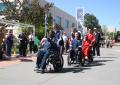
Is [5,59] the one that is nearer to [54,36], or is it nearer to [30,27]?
[54,36]

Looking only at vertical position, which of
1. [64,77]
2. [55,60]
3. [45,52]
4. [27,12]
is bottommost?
[64,77]

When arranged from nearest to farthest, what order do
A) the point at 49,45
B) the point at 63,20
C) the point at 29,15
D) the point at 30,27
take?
the point at 49,45 < the point at 30,27 < the point at 29,15 < the point at 63,20

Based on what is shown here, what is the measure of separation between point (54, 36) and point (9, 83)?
414cm

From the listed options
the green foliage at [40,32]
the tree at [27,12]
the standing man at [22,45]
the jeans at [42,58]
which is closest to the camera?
the jeans at [42,58]

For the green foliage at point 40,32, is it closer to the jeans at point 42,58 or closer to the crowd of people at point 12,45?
the crowd of people at point 12,45

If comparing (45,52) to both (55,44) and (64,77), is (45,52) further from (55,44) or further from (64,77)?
(64,77)

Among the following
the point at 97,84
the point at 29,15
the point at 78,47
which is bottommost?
the point at 97,84

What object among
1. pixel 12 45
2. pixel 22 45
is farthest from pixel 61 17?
pixel 12 45

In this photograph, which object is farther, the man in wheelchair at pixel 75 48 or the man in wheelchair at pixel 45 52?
the man in wheelchair at pixel 75 48

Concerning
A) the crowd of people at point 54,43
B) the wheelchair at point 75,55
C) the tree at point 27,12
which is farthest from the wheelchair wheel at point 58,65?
the tree at point 27,12

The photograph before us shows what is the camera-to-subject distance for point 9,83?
12.3 metres

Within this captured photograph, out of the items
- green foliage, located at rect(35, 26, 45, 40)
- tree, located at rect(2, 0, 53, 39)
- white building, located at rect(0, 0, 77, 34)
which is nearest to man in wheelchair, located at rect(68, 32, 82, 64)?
tree, located at rect(2, 0, 53, 39)

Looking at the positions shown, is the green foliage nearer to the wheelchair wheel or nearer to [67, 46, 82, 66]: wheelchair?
[67, 46, 82, 66]: wheelchair

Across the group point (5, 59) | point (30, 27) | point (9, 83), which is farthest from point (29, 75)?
point (30, 27)
